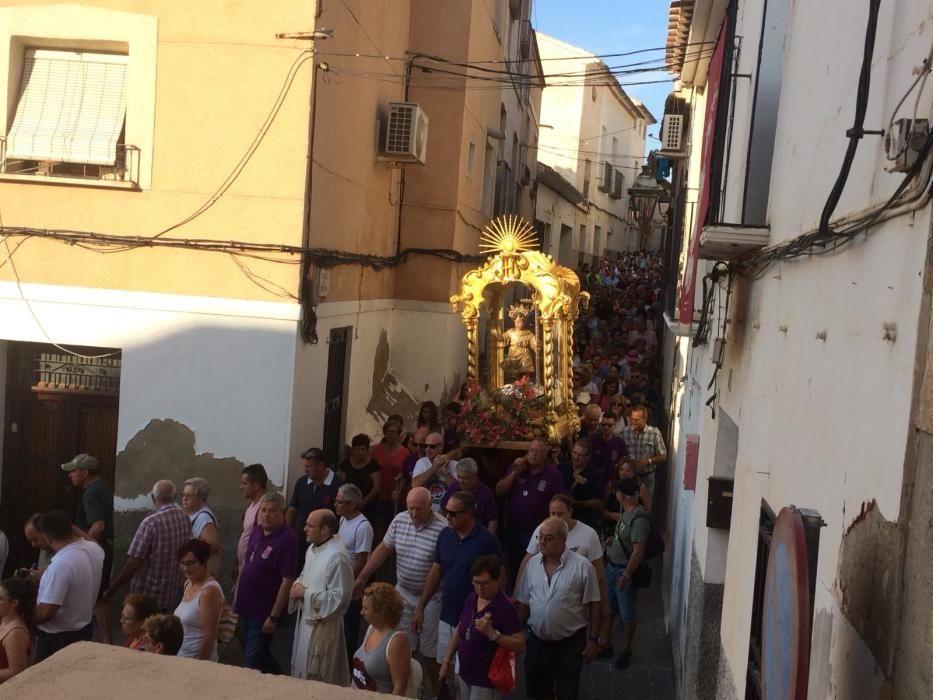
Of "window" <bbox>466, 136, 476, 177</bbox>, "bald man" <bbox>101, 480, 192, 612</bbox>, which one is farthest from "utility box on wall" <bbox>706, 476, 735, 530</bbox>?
"window" <bbox>466, 136, 476, 177</bbox>

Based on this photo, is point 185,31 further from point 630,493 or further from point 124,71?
point 630,493

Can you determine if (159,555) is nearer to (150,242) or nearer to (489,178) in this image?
(150,242)

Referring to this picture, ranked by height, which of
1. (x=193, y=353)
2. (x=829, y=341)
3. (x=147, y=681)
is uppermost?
(x=829, y=341)

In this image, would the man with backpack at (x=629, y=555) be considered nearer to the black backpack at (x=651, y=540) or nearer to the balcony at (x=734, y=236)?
the black backpack at (x=651, y=540)

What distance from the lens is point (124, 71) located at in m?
9.95

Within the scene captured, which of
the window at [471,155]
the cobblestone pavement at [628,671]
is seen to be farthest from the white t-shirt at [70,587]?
the window at [471,155]

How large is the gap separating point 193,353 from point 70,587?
362 centimetres

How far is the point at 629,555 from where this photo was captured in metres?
8.42

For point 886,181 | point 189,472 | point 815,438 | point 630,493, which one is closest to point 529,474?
point 630,493

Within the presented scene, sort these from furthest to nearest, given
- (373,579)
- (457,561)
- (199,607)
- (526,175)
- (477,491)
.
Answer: (526,175), (373,579), (477,491), (457,561), (199,607)

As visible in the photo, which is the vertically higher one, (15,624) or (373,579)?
(15,624)

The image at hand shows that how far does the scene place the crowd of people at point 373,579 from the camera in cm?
599

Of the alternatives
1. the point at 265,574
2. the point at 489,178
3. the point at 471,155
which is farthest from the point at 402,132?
the point at 265,574

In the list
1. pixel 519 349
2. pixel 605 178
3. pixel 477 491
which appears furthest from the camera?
pixel 605 178
